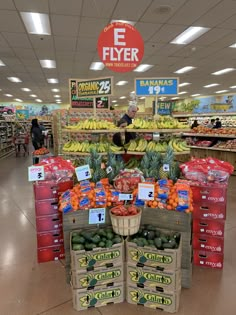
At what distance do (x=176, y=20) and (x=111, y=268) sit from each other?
574cm

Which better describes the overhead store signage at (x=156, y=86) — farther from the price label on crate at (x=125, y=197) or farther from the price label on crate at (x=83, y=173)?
the price label on crate at (x=125, y=197)

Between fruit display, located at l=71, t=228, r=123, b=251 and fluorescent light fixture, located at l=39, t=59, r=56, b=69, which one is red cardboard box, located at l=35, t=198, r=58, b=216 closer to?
fruit display, located at l=71, t=228, r=123, b=251

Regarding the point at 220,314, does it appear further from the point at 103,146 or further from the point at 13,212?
the point at 13,212

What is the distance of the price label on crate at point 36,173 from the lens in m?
2.60

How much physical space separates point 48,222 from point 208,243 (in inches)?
68.0

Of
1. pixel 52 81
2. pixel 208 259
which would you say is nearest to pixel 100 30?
pixel 208 259

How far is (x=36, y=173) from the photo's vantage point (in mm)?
2615

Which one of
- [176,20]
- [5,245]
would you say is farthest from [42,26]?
[5,245]

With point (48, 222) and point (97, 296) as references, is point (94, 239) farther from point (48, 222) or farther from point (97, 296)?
point (48, 222)

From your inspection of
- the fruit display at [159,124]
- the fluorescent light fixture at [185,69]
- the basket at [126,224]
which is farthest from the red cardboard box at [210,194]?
the fluorescent light fixture at [185,69]

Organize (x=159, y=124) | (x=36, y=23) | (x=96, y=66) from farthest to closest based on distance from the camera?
(x=96, y=66)
(x=36, y=23)
(x=159, y=124)

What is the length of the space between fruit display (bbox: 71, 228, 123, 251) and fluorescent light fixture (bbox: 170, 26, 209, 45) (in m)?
6.01

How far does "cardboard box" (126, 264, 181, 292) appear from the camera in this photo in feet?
6.42

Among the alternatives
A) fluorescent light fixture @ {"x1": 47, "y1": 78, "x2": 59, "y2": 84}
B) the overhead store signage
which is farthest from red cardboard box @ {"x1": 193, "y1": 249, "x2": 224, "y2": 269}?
fluorescent light fixture @ {"x1": 47, "y1": 78, "x2": 59, "y2": 84}
